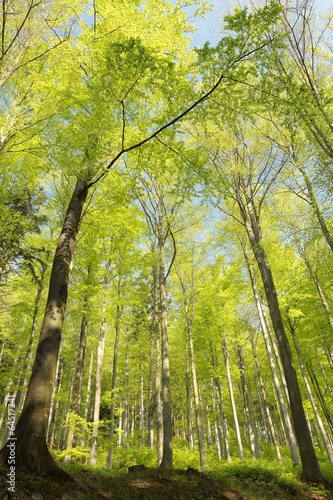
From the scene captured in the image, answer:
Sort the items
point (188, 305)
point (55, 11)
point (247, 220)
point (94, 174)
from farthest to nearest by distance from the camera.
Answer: point (188, 305)
point (247, 220)
point (55, 11)
point (94, 174)

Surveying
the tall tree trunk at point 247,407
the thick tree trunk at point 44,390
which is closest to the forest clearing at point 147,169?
the thick tree trunk at point 44,390

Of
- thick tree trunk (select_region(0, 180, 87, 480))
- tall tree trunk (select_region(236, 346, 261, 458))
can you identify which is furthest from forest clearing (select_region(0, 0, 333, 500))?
tall tree trunk (select_region(236, 346, 261, 458))

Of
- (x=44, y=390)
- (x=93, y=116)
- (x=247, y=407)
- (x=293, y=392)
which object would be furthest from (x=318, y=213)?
(x=247, y=407)

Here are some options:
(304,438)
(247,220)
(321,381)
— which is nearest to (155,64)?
(247,220)

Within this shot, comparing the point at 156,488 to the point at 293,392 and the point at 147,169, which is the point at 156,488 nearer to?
the point at 293,392

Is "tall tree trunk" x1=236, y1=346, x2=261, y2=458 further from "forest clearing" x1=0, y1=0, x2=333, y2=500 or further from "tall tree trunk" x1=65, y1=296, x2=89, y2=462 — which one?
"tall tree trunk" x1=65, y1=296, x2=89, y2=462

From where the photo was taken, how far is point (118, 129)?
6.51m

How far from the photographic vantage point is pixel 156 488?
516 cm

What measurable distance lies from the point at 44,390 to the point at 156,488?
2870 mm

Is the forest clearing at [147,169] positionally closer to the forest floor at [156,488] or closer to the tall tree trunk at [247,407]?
the forest floor at [156,488]

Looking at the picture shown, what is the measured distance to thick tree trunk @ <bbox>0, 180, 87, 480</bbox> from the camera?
3.71m

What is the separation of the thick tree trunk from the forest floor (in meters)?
0.29

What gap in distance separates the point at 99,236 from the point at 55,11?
20.1 feet

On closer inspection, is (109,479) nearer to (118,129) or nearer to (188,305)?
(118,129)
